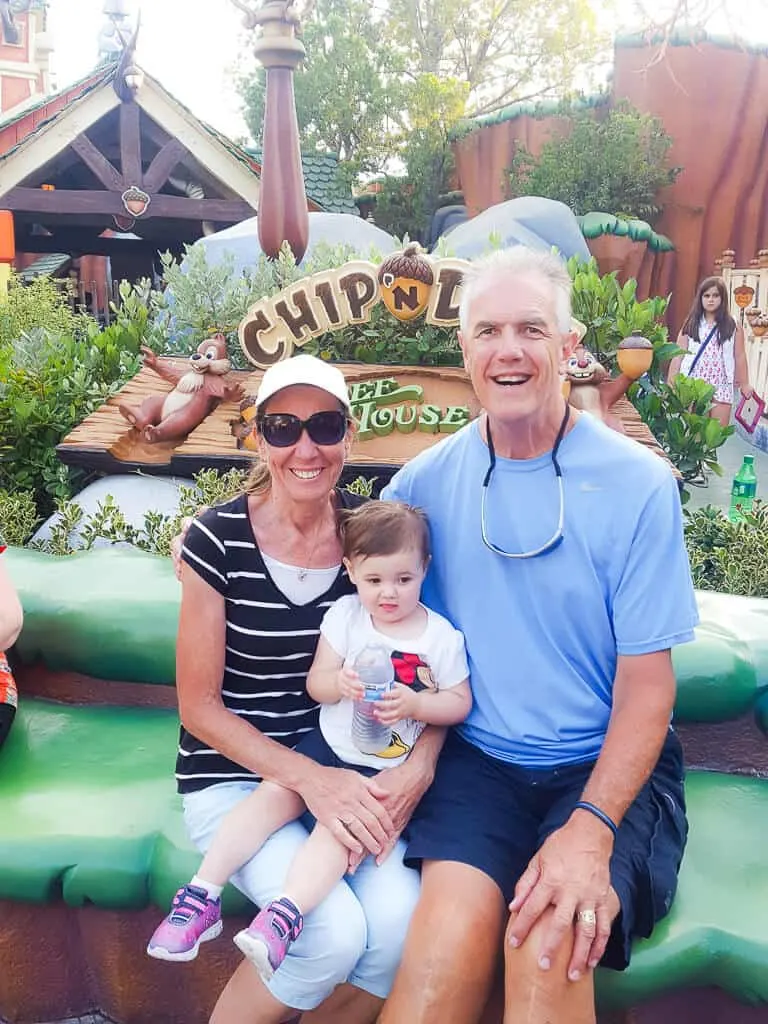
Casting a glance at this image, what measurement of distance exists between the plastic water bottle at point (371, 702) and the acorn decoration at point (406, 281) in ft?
10.3

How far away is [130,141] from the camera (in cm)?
1161

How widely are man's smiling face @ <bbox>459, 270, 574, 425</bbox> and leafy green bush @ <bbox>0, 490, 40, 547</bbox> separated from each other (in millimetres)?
3000

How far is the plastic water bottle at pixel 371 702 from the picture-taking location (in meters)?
1.76

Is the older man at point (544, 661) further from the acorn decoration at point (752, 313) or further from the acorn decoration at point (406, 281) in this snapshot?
the acorn decoration at point (752, 313)

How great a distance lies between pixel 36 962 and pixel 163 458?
9.10 feet

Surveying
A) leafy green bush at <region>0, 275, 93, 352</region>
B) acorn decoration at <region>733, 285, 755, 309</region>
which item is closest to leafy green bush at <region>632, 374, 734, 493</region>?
leafy green bush at <region>0, 275, 93, 352</region>

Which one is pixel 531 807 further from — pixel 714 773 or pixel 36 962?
pixel 36 962

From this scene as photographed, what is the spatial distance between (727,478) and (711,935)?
6.78 meters

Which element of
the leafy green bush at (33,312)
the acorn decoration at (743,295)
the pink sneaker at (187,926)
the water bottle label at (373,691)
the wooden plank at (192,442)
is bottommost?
Result: the pink sneaker at (187,926)

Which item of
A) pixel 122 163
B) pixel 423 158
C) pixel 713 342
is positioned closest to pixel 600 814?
pixel 713 342

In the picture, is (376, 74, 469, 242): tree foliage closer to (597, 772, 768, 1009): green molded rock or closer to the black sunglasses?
the black sunglasses

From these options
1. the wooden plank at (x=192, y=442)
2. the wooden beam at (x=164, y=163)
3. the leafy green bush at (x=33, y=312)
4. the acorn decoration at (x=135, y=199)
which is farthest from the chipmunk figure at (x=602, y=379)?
the acorn decoration at (x=135, y=199)

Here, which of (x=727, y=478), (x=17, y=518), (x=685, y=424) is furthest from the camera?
(x=727, y=478)

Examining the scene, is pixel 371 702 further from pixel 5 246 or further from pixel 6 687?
pixel 5 246
